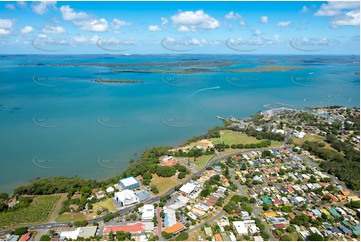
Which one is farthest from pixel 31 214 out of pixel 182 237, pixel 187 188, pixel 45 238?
pixel 187 188

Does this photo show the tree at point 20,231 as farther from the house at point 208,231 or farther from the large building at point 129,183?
the house at point 208,231

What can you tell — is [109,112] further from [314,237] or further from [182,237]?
[314,237]

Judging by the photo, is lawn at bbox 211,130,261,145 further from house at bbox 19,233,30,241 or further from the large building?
house at bbox 19,233,30,241

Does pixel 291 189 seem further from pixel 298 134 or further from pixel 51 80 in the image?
pixel 51 80

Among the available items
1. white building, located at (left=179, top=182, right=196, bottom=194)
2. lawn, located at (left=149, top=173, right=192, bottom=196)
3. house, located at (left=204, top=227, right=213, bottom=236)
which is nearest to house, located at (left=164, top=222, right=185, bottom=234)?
house, located at (left=204, top=227, right=213, bottom=236)

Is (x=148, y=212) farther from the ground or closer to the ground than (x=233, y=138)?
farther from the ground

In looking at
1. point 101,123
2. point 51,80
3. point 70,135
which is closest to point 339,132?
point 101,123
